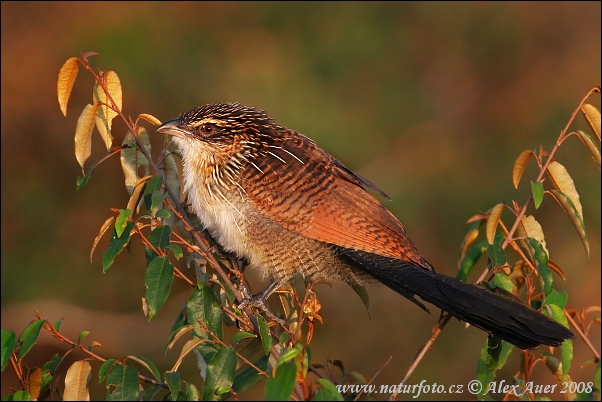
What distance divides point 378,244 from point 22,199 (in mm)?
4782

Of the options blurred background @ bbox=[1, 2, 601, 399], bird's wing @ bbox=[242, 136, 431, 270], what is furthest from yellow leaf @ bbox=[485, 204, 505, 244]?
blurred background @ bbox=[1, 2, 601, 399]

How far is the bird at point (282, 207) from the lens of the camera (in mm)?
3260

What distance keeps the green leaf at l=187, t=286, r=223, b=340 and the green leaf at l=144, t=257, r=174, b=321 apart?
0.17m

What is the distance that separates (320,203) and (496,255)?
34.6 inches

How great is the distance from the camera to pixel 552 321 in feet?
7.98

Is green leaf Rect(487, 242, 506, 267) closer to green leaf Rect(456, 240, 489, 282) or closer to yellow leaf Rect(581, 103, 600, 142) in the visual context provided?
green leaf Rect(456, 240, 489, 282)

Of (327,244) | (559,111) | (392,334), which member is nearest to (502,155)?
(559,111)

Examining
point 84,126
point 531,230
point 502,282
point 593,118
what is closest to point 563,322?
point 502,282

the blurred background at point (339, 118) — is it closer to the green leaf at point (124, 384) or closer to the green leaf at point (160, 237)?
the green leaf at point (160, 237)

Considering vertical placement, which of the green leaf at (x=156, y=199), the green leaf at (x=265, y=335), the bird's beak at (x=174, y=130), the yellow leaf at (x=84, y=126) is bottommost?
the green leaf at (x=265, y=335)

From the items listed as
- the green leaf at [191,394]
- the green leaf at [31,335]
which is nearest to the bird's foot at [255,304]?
the green leaf at [191,394]

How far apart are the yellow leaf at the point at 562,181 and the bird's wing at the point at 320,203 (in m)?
0.58

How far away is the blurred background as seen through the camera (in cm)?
662

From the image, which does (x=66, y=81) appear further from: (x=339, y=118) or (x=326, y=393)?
(x=339, y=118)
